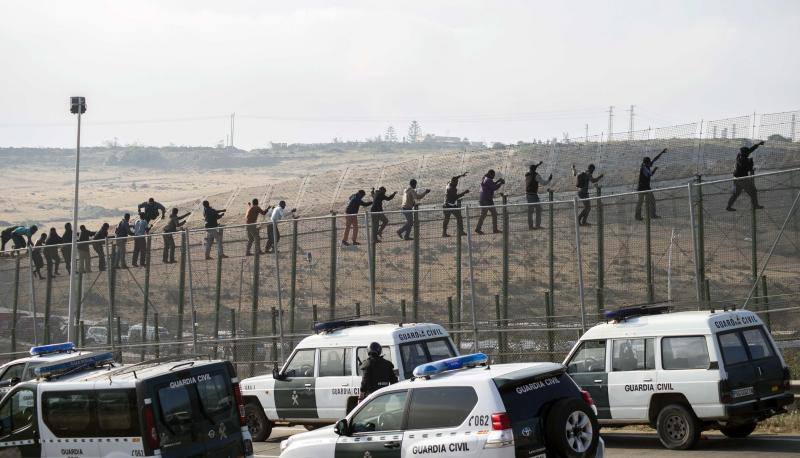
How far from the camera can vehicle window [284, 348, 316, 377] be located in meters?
18.9

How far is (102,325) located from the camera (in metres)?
29.6

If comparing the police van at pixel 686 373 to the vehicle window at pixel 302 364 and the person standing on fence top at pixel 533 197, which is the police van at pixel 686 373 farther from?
the person standing on fence top at pixel 533 197

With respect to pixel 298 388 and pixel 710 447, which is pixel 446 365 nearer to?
pixel 710 447

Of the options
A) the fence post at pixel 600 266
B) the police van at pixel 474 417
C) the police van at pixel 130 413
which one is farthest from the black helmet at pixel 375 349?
the fence post at pixel 600 266

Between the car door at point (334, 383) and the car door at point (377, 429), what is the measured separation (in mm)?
5758

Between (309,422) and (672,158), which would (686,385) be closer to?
(309,422)

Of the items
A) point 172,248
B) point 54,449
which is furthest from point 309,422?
point 172,248

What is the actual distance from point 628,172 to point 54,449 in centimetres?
2556

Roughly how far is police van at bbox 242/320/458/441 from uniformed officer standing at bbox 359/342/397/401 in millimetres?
797

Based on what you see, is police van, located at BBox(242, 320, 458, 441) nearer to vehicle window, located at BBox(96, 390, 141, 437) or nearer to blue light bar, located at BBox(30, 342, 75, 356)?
blue light bar, located at BBox(30, 342, 75, 356)

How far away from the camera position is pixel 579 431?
37.8ft

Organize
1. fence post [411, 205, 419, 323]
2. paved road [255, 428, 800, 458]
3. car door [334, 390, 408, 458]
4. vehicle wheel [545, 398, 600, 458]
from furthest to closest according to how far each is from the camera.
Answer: fence post [411, 205, 419, 323] < paved road [255, 428, 800, 458] < car door [334, 390, 408, 458] < vehicle wheel [545, 398, 600, 458]

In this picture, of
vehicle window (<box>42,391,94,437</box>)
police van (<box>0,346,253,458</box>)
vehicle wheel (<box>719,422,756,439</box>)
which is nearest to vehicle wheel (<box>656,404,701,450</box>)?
vehicle wheel (<box>719,422,756,439</box>)

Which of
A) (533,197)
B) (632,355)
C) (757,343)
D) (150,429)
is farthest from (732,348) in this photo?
(533,197)
